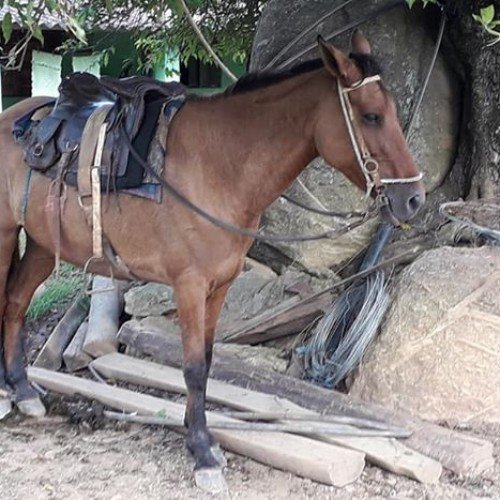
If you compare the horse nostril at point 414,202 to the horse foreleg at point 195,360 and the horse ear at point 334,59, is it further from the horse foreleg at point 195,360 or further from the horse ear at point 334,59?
the horse foreleg at point 195,360

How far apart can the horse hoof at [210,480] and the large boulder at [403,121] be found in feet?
7.52

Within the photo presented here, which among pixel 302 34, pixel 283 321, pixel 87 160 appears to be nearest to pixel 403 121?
pixel 302 34

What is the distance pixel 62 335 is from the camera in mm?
5668

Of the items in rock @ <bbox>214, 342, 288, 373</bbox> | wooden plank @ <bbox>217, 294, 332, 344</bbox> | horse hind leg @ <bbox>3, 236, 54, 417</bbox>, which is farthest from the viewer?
wooden plank @ <bbox>217, 294, 332, 344</bbox>

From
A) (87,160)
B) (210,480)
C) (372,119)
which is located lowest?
(210,480)

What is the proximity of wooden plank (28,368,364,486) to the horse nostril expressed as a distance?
1237 mm

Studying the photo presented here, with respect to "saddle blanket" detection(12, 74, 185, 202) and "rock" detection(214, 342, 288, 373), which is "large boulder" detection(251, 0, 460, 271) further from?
"saddle blanket" detection(12, 74, 185, 202)

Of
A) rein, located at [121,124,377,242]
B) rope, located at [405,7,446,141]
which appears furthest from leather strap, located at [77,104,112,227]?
rope, located at [405,7,446,141]

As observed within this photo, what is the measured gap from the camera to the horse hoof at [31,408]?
13.9 feet

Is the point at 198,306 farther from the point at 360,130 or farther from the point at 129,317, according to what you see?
the point at 129,317

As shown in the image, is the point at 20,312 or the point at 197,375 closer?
the point at 197,375

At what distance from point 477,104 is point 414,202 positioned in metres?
2.55

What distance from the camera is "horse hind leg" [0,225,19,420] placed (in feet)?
13.4

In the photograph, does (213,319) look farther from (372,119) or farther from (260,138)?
(372,119)
